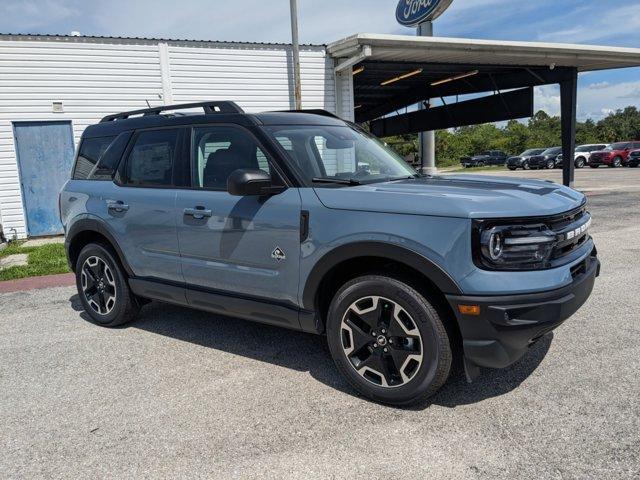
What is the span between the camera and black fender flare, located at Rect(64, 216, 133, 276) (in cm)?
457

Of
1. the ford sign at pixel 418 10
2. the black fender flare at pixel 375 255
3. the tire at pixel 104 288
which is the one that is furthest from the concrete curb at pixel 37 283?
the ford sign at pixel 418 10

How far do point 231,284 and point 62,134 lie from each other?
8933mm

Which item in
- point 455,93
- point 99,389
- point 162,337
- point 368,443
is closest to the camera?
point 368,443

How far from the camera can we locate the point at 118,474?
8.52 ft

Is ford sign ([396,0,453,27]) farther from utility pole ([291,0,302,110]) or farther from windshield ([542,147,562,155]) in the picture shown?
windshield ([542,147,562,155])

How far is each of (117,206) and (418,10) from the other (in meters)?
17.2

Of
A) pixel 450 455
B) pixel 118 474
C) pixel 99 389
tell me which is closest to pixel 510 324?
pixel 450 455

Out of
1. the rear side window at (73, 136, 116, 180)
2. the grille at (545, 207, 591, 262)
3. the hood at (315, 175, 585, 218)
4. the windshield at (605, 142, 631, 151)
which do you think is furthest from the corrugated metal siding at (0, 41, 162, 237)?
the windshield at (605, 142, 631, 151)

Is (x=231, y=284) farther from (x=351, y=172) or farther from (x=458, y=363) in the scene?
(x=458, y=363)

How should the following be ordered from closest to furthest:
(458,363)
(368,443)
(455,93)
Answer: (368,443) < (458,363) < (455,93)

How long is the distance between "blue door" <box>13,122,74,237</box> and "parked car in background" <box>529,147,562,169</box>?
1291 inches

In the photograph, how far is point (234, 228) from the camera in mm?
3670

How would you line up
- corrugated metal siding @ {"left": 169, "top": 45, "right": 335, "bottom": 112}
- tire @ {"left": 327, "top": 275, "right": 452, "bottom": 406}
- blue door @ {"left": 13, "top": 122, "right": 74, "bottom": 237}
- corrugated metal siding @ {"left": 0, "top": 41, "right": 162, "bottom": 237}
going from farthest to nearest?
corrugated metal siding @ {"left": 169, "top": 45, "right": 335, "bottom": 112} → blue door @ {"left": 13, "top": 122, "right": 74, "bottom": 237} → corrugated metal siding @ {"left": 0, "top": 41, "right": 162, "bottom": 237} → tire @ {"left": 327, "top": 275, "right": 452, "bottom": 406}

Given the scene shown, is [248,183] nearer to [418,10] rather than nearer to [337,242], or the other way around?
[337,242]
